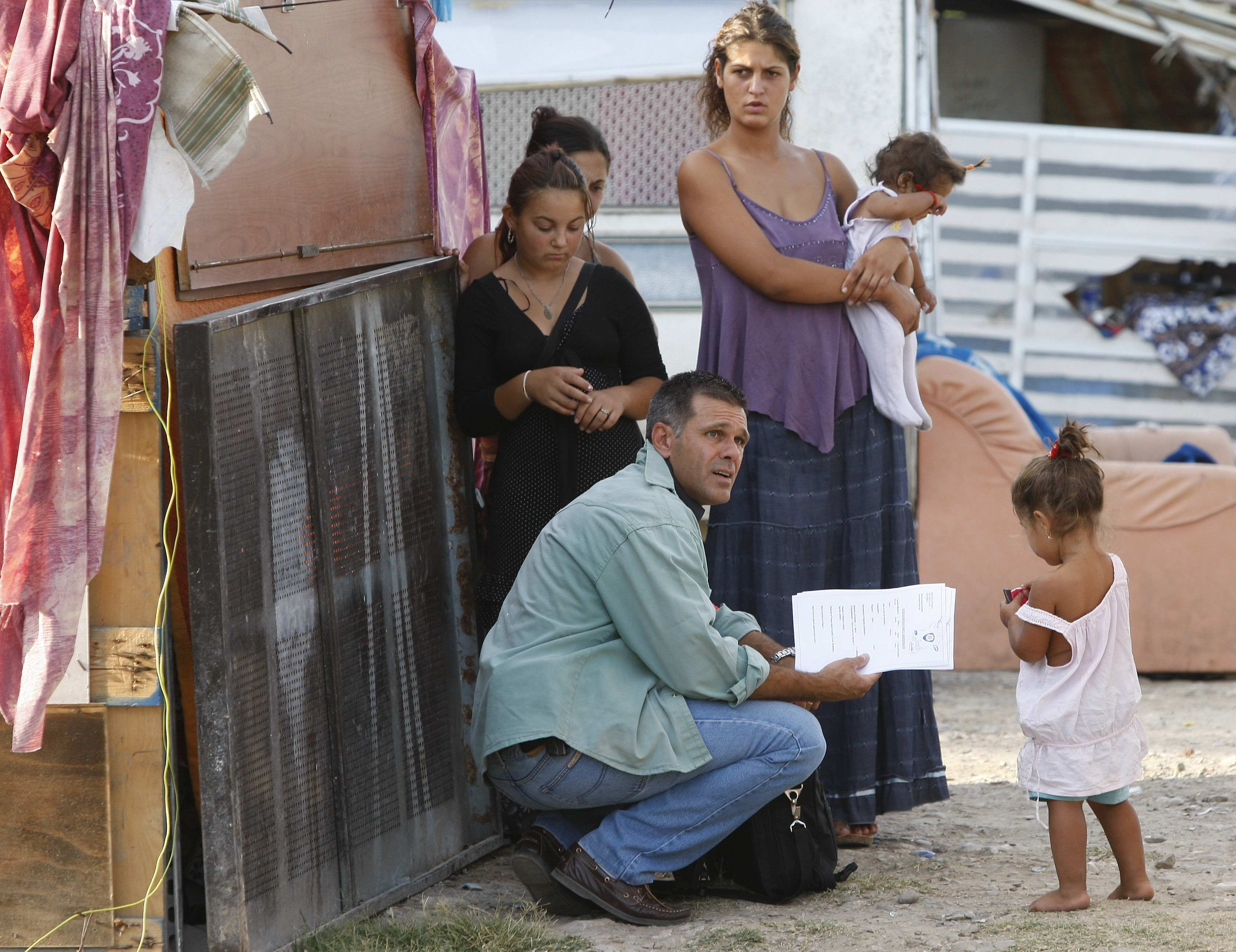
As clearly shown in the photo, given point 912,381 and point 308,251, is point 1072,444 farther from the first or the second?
point 308,251

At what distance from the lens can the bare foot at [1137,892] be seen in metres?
3.53

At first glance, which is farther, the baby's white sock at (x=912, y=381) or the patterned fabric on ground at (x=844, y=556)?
the baby's white sock at (x=912, y=381)

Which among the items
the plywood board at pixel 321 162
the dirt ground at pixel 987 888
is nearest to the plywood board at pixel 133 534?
the plywood board at pixel 321 162

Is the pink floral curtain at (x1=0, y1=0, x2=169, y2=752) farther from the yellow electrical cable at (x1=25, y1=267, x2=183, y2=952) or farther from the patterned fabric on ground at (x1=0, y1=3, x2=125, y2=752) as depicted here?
the yellow electrical cable at (x1=25, y1=267, x2=183, y2=952)

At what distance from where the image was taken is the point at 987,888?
381 cm

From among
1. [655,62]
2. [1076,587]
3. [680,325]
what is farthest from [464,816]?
[655,62]

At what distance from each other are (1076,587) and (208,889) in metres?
2.09

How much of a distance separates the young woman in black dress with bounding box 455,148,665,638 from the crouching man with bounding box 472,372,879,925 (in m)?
0.44

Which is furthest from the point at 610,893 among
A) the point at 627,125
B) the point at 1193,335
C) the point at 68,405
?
the point at 1193,335

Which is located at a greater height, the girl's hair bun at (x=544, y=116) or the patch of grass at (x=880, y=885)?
the girl's hair bun at (x=544, y=116)

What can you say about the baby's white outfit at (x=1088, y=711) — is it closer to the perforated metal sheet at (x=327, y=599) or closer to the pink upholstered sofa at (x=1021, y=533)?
the perforated metal sheet at (x=327, y=599)

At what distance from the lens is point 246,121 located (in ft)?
9.62

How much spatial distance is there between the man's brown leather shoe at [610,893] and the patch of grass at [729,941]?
135mm

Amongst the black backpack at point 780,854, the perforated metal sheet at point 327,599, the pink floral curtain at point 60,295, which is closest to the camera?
the pink floral curtain at point 60,295
